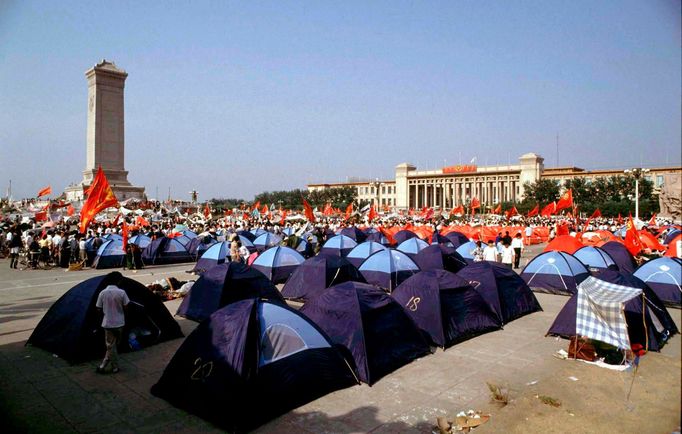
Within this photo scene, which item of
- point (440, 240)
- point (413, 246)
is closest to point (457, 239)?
point (440, 240)

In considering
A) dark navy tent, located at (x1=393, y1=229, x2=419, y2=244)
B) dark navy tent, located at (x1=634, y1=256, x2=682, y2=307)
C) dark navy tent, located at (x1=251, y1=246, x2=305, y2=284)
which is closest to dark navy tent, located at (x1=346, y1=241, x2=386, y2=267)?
dark navy tent, located at (x1=251, y1=246, x2=305, y2=284)

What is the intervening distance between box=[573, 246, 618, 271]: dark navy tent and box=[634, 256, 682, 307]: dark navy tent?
9.64 feet

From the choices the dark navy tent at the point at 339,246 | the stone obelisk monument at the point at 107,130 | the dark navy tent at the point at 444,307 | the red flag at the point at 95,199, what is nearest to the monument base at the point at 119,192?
the stone obelisk monument at the point at 107,130

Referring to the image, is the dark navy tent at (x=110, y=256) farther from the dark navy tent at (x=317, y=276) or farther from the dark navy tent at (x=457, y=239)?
the dark navy tent at (x=457, y=239)

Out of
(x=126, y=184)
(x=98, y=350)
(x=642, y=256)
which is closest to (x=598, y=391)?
(x=98, y=350)

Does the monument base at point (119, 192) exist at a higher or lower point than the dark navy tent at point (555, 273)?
higher

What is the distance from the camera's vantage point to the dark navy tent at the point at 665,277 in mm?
11781

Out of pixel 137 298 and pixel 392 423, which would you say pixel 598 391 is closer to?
pixel 392 423

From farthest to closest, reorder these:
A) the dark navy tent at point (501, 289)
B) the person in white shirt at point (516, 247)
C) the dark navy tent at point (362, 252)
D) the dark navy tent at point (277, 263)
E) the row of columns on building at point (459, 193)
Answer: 1. the row of columns on building at point (459, 193)
2. the person in white shirt at point (516, 247)
3. the dark navy tent at point (362, 252)
4. the dark navy tent at point (277, 263)
5. the dark navy tent at point (501, 289)

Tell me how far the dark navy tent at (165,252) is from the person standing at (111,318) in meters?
14.5

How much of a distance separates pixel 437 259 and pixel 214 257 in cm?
876

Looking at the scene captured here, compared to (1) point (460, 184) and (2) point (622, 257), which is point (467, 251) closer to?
(2) point (622, 257)

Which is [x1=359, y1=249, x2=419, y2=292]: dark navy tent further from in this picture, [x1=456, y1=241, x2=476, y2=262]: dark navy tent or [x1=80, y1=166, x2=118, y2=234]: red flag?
[x1=80, y1=166, x2=118, y2=234]: red flag

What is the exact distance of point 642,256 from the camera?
19.4 metres
